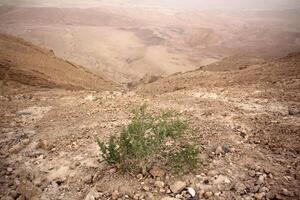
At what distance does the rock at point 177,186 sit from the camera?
3812mm

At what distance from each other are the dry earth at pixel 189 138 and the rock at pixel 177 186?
12 millimetres

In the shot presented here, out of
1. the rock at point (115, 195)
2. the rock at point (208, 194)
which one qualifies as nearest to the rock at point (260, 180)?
the rock at point (208, 194)

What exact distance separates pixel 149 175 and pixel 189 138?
1.19 meters

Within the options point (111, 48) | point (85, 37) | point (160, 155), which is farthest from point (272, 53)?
point (160, 155)

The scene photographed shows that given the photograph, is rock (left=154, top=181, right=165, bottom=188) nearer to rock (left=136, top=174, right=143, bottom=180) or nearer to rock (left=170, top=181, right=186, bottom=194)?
rock (left=170, top=181, right=186, bottom=194)

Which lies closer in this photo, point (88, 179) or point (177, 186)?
point (177, 186)

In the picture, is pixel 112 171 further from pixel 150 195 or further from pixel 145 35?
pixel 145 35

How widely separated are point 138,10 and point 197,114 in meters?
51.3

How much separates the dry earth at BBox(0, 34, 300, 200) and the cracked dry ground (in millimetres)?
12

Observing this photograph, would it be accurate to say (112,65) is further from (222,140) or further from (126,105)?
(222,140)

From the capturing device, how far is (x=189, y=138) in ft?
16.5

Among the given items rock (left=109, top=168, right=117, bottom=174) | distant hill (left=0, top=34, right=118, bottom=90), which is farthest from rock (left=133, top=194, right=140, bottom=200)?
distant hill (left=0, top=34, right=118, bottom=90)

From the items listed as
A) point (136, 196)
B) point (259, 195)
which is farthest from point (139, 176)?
point (259, 195)

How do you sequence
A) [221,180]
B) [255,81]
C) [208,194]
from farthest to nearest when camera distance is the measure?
1. [255,81]
2. [221,180]
3. [208,194]
